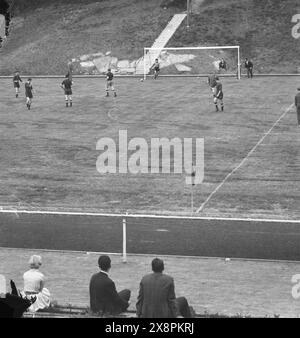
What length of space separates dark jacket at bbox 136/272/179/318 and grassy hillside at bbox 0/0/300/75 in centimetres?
4744

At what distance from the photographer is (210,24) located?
2569 inches

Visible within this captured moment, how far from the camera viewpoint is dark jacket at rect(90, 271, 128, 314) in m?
13.6

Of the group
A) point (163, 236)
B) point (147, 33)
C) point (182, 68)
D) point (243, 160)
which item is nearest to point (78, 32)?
point (147, 33)

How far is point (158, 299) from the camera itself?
12.4 metres

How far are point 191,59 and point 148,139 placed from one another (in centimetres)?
2690

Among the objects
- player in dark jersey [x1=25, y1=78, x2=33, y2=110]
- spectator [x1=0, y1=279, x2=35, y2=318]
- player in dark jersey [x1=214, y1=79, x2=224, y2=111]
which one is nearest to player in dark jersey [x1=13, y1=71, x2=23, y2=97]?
player in dark jersey [x1=25, y1=78, x2=33, y2=110]

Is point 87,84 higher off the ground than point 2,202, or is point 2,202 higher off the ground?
point 87,84

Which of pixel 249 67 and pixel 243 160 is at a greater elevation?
pixel 249 67

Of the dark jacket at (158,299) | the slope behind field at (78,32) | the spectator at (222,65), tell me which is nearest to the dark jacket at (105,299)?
the dark jacket at (158,299)

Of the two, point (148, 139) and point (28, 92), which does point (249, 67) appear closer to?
point (28, 92)

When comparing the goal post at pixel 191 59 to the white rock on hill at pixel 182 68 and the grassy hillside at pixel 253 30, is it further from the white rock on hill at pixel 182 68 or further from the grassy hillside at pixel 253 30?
the grassy hillside at pixel 253 30
